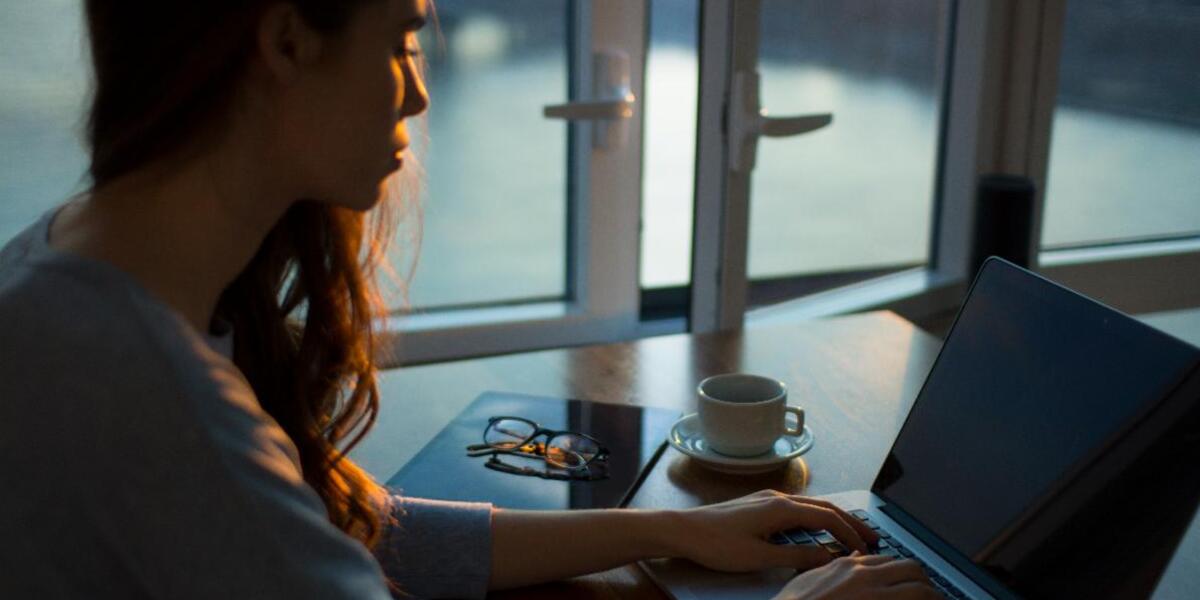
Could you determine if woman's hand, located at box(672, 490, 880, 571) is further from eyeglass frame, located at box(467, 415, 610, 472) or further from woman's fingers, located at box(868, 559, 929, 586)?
eyeglass frame, located at box(467, 415, 610, 472)

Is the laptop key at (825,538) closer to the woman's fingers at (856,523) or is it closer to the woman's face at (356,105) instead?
the woman's fingers at (856,523)

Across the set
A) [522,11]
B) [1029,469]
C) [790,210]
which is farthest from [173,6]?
[790,210]

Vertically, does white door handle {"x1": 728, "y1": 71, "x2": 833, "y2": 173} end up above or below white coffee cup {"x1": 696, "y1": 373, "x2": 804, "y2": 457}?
above

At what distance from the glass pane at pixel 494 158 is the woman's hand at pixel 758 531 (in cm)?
139

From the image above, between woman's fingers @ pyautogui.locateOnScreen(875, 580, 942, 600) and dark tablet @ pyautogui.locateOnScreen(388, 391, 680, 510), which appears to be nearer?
woman's fingers @ pyautogui.locateOnScreen(875, 580, 942, 600)

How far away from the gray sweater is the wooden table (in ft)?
1.23

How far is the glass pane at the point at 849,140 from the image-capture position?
253 cm

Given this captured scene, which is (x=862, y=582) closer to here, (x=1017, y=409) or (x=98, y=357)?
(x=1017, y=409)

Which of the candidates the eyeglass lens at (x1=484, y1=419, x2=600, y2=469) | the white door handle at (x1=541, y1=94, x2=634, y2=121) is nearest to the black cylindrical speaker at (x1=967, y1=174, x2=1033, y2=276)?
the white door handle at (x1=541, y1=94, x2=634, y2=121)

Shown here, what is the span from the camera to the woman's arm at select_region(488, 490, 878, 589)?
0.99m

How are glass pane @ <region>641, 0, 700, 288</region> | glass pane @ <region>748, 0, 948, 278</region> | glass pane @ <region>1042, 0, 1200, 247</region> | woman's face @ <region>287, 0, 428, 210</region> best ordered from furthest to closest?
glass pane @ <region>1042, 0, 1200, 247</region>, glass pane @ <region>748, 0, 948, 278</region>, glass pane @ <region>641, 0, 700, 288</region>, woman's face @ <region>287, 0, 428, 210</region>

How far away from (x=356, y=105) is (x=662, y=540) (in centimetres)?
43

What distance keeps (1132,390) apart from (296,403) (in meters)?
0.64

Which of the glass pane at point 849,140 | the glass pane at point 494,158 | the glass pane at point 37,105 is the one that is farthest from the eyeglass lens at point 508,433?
the glass pane at point 849,140
